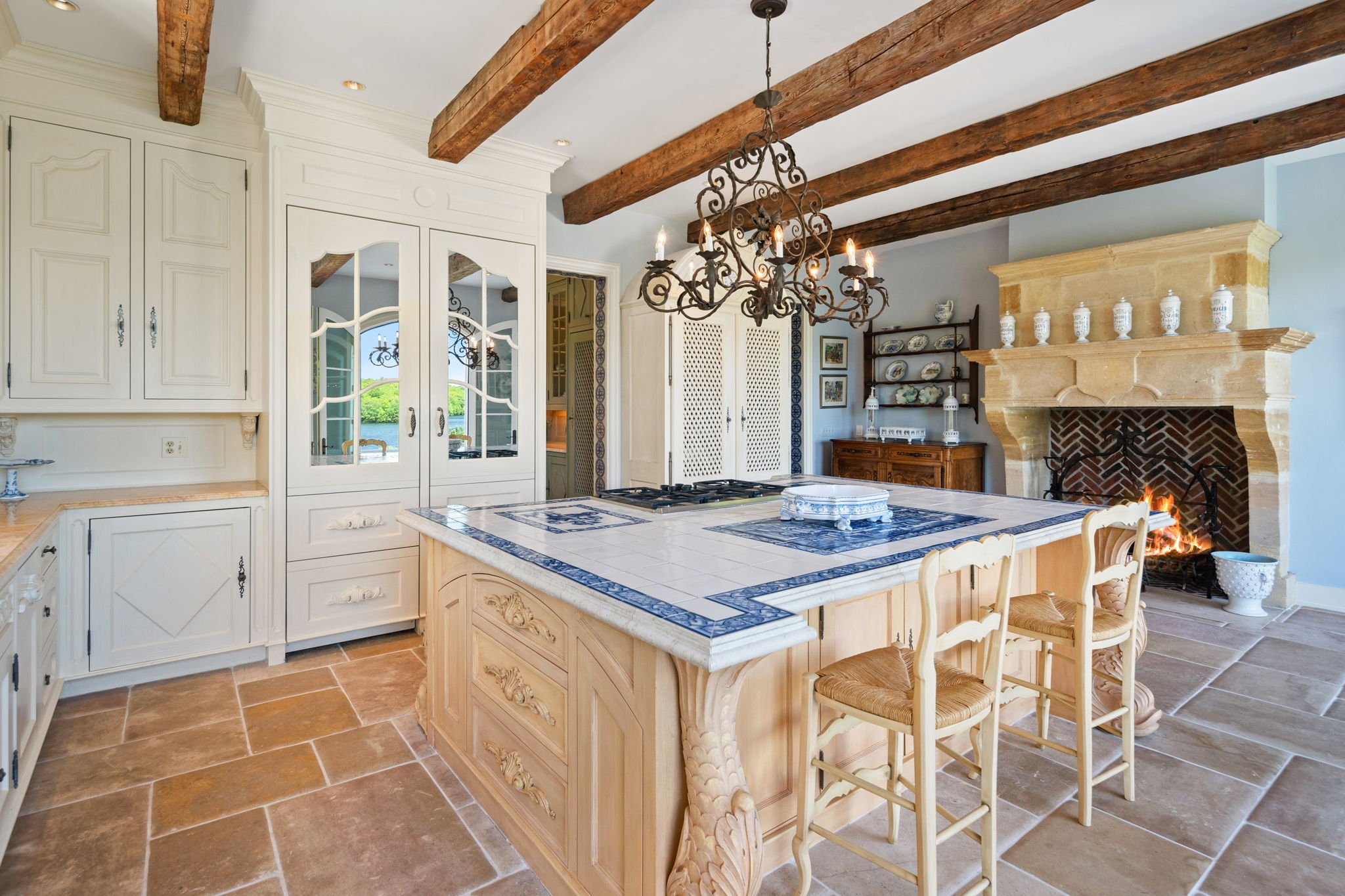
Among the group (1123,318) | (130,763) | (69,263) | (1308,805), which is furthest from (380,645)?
(1123,318)

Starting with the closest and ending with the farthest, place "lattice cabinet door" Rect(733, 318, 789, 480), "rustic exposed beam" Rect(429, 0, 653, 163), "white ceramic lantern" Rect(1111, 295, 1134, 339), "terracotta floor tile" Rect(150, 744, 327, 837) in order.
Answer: "terracotta floor tile" Rect(150, 744, 327, 837) < "rustic exposed beam" Rect(429, 0, 653, 163) < "white ceramic lantern" Rect(1111, 295, 1134, 339) < "lattice cabinet door" Rect(733, 318, 789, 480)

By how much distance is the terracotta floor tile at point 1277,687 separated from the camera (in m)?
2.85

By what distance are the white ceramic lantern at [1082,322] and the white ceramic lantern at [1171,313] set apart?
16.7 inches

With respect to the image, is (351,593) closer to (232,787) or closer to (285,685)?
(285,685)

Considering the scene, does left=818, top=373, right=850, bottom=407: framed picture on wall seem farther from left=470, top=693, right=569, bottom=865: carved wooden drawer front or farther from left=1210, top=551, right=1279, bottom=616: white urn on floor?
left=470, top=693, right=569, bottom=865: carved wooden drawer front

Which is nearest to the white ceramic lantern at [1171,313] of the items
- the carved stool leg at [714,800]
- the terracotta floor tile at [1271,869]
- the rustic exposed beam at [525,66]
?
the terracotta floor tile at [1271,869]

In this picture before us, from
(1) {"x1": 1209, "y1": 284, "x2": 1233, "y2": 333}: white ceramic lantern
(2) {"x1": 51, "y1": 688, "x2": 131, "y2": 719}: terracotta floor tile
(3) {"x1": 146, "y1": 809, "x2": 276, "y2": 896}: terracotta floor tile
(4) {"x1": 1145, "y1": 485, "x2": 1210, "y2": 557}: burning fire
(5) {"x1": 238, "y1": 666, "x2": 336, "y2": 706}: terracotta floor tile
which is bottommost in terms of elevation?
(3) {"x1": 146, "y1": 809, "x2": 276, "y2": 896}: terracotta floor tile

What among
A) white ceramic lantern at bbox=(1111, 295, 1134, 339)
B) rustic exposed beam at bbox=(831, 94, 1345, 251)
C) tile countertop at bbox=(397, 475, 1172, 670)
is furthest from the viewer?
white ceramic lantern at bbox=(1111, 295, 1134, 339)

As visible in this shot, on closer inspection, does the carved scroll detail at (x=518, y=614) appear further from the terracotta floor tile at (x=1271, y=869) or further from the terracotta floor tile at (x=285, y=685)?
the terracotta floor tile at (x=1271, y=869)

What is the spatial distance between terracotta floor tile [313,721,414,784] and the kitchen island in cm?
15

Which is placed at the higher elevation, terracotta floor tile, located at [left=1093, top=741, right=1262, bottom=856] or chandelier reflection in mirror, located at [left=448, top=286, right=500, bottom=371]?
chandelier reflection in mirror, located at [left=448, top=286, right=500, bottom=371]

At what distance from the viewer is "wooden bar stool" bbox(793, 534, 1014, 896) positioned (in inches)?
57.6

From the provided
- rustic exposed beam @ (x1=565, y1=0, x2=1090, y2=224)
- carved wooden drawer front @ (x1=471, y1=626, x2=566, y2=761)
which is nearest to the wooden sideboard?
rustic exposed beam @ (x1=565, y1=0, x2=1090, y2=224)

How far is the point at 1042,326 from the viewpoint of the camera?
4863 millimetres
